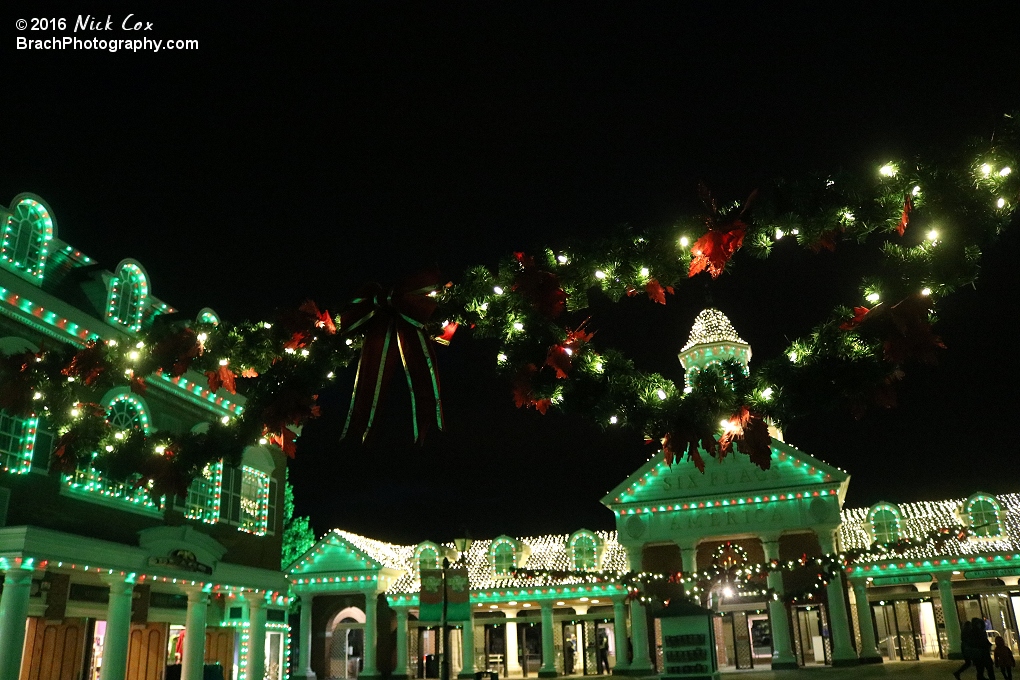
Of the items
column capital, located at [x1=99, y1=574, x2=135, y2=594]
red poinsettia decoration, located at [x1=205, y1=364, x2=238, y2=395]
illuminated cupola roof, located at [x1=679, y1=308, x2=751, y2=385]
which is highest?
illuminated cupola roof, located at [x1=679, y1=308, x2=751, y2=385]

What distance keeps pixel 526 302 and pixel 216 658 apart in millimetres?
18636

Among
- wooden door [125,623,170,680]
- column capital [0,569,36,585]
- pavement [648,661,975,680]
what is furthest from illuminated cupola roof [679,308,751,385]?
column capital [0,569,36,585]

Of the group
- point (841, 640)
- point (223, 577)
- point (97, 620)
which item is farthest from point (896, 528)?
point (97, 620)

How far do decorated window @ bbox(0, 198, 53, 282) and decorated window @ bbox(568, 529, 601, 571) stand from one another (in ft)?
65.7

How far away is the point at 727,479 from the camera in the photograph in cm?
2698

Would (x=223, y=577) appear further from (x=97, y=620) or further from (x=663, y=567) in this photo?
(x=663, y=567)

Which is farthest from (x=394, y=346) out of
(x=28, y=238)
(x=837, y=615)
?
(x=837, y=615)

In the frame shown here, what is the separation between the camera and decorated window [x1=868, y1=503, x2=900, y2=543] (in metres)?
26.5

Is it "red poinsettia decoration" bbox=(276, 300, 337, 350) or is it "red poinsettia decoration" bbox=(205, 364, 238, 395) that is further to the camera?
"red poinsettia decoration" bbox=(205, 364, 238, 395)

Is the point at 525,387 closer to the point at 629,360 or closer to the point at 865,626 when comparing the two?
the point at 629,360

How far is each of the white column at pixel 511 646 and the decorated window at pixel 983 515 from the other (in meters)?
15.8

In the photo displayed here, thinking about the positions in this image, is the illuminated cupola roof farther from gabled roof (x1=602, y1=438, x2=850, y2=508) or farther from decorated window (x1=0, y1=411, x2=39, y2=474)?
decorated window (x1=0, y1=411, x2=39, y2=474)

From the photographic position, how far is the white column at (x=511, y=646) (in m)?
30.6

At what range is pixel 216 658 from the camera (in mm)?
20656
